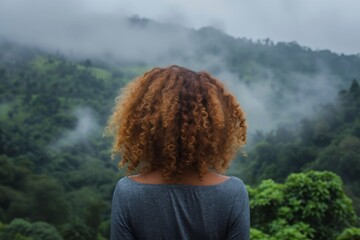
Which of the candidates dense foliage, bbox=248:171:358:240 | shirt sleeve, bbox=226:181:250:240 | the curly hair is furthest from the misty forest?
shirt sleeve, bbox=226:181:250:240

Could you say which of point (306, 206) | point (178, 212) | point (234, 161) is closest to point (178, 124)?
point (178, 212)

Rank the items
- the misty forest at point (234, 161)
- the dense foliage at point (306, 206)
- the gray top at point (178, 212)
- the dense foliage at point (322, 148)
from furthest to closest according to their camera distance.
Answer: the dense foliage at point (322, 148) < the misty forest at point (234, 161) < the dense foliage at point (306, 206) < the gray top at point (178, 212)

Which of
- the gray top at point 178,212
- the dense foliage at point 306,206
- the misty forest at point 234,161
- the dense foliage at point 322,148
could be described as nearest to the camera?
the gray top at point 178,212

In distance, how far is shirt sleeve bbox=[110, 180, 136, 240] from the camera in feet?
4.87

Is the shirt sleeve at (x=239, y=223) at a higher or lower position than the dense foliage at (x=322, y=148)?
higher

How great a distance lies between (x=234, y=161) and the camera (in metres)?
18.4

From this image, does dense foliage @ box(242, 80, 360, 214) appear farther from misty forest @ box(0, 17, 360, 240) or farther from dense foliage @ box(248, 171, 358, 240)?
dense foliage @ box(248, 171, 358, 240)

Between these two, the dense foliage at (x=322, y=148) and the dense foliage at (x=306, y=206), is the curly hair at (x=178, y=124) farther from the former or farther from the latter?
the dense foliage at (x=322, y=148)

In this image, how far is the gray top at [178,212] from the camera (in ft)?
4.76

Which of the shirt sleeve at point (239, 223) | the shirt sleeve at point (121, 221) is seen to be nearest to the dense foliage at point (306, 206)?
the shirt sleeve at point (239, 223)

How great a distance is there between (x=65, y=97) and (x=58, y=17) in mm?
73637

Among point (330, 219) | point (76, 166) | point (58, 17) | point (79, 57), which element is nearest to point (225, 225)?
point (330, 219)

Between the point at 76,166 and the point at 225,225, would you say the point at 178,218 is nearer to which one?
the point at 225,225

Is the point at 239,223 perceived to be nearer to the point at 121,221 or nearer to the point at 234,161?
the point at 121,221
